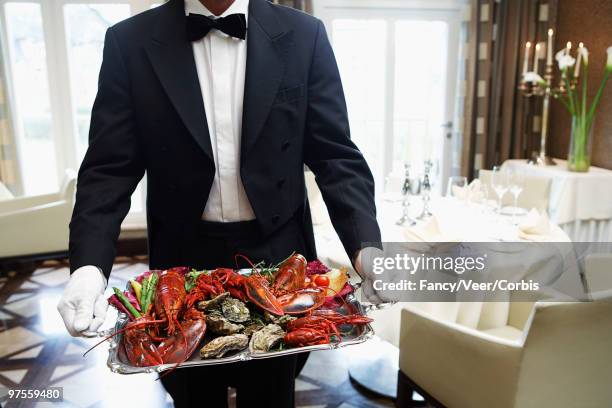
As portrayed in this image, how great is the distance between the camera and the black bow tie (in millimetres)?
1019

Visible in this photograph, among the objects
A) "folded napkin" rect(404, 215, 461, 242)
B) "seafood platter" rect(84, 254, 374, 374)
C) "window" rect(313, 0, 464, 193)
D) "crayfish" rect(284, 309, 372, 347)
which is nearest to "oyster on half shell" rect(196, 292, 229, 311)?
"seafood platter" rect(84, 254, 374, 374)

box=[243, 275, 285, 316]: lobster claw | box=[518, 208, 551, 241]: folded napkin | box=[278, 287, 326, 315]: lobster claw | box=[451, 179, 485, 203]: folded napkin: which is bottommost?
box=[518, 208, 551, 241]: folded napkin

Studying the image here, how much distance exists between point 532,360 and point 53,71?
4.25 m

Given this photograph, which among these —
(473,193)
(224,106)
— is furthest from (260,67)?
(473,193)

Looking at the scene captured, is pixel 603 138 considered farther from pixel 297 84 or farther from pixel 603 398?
pixel 297 84

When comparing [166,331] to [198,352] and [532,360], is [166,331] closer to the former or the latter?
[198,352]

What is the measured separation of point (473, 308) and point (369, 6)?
324 cm

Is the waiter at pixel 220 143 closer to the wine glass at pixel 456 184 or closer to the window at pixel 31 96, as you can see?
the wine glass at pixel 456 184

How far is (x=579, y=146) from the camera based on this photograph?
3.69 metres

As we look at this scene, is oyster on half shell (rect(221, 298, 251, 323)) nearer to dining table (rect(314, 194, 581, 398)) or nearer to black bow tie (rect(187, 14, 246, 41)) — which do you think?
black bow tie (rect(187, 14, 246, 41))

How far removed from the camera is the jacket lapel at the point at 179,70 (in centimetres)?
101

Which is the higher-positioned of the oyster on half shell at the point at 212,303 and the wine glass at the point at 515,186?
the oyster on half shell at the point at 212,303

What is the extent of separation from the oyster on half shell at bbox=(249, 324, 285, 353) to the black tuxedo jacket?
0.28m

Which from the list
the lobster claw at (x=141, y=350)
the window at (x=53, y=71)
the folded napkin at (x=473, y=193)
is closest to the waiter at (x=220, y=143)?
the lobster claw at (x=141, y=350)
